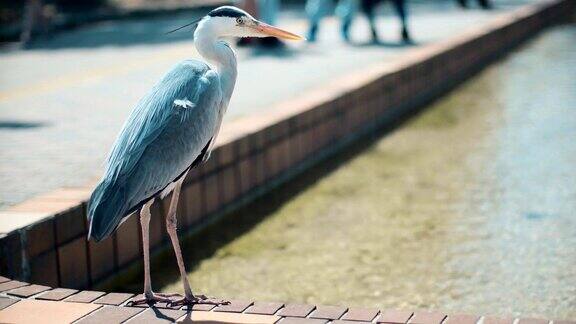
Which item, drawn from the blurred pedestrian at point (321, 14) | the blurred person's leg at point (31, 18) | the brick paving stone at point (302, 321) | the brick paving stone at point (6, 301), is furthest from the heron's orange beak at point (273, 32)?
the blurred person's leg at point (31, 18)

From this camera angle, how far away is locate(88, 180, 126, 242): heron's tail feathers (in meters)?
3.80

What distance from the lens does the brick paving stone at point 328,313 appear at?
149 inches

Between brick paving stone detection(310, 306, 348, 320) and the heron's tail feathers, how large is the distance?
765 mm

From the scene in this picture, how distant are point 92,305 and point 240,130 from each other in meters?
2.88

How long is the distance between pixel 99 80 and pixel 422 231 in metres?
4.77

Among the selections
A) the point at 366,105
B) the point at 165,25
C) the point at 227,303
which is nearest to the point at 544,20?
the point at 165,25

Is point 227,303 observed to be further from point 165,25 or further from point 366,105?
point 165,25

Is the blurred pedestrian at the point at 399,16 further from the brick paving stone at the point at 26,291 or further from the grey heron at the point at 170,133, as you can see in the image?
the brick paving stone at the point at 26,291

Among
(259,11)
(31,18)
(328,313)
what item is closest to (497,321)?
(328,313)

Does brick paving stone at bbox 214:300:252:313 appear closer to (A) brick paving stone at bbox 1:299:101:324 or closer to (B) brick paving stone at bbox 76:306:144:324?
(B) brick paving stone at bbox 76:306:144:324

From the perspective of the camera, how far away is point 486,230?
6.10 m

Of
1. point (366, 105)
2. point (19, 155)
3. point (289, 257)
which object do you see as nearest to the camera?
point (289, 257)

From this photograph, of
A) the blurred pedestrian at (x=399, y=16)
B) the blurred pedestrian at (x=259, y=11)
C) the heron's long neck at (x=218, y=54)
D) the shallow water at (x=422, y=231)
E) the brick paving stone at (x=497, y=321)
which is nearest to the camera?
the brick paving stone at (x=497, y=321)

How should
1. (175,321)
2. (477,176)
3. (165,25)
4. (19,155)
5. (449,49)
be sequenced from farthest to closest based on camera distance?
(165,25)
(449,49)
(477,176)
(19,155)
(175,321)
